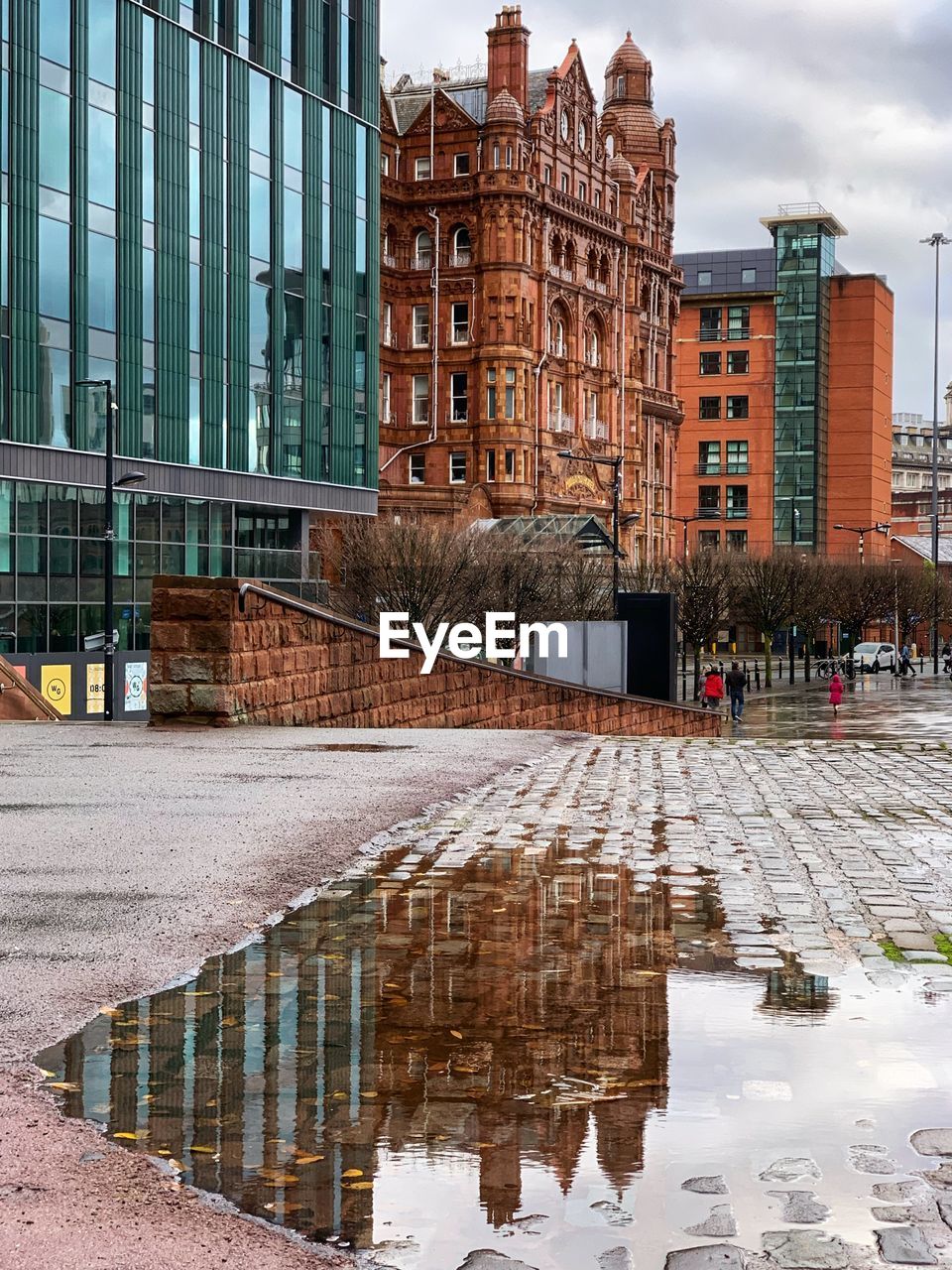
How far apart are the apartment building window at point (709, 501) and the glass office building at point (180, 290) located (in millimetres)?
75526

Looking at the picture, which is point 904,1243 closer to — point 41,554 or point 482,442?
point 41,554

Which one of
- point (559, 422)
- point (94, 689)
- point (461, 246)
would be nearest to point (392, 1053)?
point (94, 689)

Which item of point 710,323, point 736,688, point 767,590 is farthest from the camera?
point 710,323

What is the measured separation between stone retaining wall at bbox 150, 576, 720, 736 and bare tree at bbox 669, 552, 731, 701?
142ft

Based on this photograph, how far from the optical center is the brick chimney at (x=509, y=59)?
79.9 meters

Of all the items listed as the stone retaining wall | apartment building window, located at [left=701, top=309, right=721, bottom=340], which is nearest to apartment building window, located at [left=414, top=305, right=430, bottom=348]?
apartment building window, located at [left=701, top=309, right=721, bottom=340]

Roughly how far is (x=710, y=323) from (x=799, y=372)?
7.96 m

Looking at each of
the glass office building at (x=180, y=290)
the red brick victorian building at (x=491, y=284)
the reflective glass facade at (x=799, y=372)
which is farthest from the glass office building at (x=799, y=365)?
the glass office building at (x=180, y=290)

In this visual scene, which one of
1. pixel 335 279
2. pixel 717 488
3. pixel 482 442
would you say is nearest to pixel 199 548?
pixel 335 279

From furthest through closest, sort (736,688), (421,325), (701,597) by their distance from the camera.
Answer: (421,325) < (701,597) < (736,688)

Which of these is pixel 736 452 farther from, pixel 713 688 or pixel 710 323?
pixel 713 688

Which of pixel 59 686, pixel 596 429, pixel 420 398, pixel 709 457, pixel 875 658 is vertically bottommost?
pixel 875 658

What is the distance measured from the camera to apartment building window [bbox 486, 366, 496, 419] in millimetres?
78750

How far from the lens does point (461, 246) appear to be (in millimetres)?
80062
